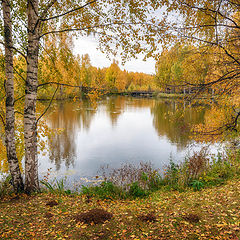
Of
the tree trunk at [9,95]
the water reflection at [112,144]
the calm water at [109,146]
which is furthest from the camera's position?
the water reflection at [112,144]

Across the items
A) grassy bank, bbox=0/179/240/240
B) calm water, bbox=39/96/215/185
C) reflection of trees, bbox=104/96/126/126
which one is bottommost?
calm water, bbox=39/96/215/185

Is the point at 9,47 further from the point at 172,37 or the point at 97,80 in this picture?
the point at 172,37

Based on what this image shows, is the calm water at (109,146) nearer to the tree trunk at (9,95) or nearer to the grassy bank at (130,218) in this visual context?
the tree trunk at (9,95)

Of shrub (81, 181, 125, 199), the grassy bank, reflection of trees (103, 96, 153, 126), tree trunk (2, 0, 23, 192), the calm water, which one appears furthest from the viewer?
reflection of trees (103, 96, 153, 126)

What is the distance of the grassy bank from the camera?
133 inches

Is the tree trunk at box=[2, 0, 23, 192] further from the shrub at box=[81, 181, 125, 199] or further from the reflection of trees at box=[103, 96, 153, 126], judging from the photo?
the reflection of trees at box=[103, 96, 153, 126]

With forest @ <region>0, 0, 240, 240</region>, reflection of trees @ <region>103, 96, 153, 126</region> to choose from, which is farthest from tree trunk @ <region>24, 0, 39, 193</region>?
reflection of trees @ <region>103, 96, 153, 126</region>

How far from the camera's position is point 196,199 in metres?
4.95

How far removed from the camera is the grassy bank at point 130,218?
3.38m

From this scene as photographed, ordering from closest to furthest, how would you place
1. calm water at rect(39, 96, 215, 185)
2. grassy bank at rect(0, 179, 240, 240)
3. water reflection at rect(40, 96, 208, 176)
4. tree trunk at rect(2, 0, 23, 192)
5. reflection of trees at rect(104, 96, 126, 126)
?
grassy bank at rect(0, 179, 240, 240) → tree trunk at rect(2, 0, 23, 192) → calm water at rect(39, 96, 215, 185) → water reflection at rect(40, 96, 208, 176) → reflection of trees at rect(104, 96, 126, 126)

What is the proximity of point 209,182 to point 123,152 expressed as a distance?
6.63 m

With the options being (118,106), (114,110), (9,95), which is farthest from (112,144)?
(118,106)

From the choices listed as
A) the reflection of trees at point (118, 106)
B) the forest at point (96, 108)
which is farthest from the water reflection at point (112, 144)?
the reflection of trees at point (118, 106)

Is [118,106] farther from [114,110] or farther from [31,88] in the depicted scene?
[31,88]
